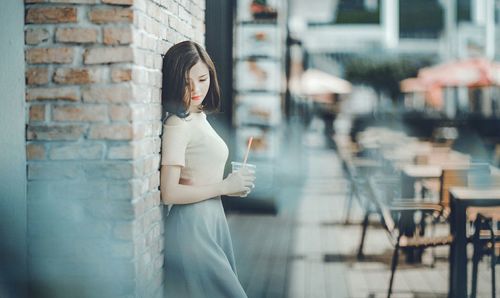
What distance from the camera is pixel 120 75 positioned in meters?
2.85

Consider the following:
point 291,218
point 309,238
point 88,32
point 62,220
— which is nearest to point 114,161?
point 62,220

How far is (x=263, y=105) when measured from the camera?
8867mm

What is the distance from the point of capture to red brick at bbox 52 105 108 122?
2.87m

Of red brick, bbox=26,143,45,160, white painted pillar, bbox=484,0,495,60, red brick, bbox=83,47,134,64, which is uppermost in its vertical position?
white painted pillar, bbox=484,0,495,60

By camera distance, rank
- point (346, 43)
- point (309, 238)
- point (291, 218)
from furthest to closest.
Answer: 1. point (346, 43)
2. point (291, 218)
3. point (309, 238)

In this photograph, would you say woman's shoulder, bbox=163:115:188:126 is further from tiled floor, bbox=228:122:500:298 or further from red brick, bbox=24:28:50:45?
tiled floor, bbox=228:122:500:298

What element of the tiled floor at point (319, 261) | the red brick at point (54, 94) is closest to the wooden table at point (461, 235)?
the tiled floor at point (319, 261)

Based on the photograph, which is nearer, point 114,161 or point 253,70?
point 114,161

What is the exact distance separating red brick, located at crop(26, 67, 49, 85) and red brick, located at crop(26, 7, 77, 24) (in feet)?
0.56

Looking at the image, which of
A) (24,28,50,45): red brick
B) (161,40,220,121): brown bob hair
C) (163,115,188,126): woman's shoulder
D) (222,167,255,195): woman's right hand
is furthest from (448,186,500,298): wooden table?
(24,28,50,45): red brick

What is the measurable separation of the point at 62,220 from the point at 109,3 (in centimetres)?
81

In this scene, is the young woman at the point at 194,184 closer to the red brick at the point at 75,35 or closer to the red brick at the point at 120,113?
the red brick at the point at 120,113

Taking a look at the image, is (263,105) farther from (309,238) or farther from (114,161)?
(114,161)

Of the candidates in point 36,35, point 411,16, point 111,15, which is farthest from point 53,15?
point 411,16
